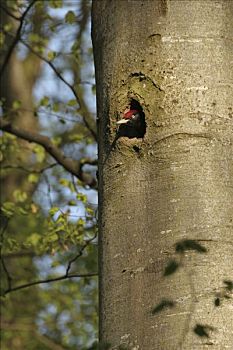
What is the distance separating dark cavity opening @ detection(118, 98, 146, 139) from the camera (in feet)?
8.30

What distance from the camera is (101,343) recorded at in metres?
2.26

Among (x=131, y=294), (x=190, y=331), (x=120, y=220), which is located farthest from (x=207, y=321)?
(x=120, y=220)

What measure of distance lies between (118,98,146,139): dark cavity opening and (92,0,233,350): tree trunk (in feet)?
0.06

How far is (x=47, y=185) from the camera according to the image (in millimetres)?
5805

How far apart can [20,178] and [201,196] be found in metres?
8.72

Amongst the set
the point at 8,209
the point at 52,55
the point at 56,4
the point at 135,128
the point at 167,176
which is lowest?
the point at 8,209

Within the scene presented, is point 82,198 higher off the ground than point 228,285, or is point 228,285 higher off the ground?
point 82,198

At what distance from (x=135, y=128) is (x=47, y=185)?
3.32 m

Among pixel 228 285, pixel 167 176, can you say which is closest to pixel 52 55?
pixel 167 176

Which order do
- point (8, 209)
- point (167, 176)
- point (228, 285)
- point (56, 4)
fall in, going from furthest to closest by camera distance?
point (56, 4), point (8, 209), point (167, 176), point (228, 285)

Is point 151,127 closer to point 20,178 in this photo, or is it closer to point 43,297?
point 43,297

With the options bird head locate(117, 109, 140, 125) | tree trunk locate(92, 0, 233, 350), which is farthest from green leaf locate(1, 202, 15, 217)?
bird head locate(117, 109, 140, 125)

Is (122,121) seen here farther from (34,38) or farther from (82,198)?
(34,38)

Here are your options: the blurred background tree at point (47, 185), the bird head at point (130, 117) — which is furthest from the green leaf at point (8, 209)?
the bird head at point (130, 117)
